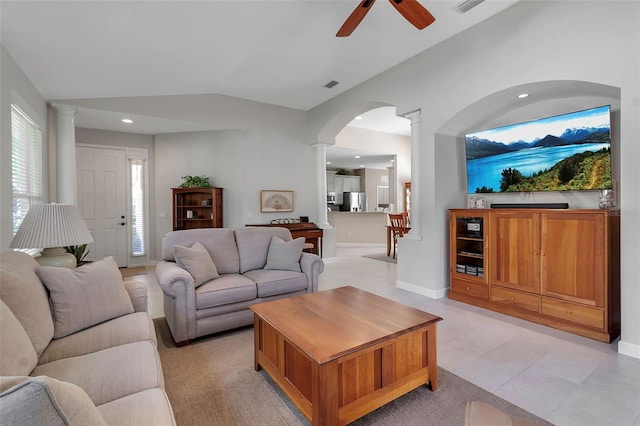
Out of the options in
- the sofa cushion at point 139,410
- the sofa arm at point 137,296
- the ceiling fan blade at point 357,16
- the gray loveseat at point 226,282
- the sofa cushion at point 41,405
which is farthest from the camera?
the gray loveseat at point 226,282

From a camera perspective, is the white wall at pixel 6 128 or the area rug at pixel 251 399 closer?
the area rug at pixel 251 399

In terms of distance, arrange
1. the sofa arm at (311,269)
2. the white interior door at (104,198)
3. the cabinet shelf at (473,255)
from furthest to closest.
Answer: the white interior door at (104,198) → the cabinet shelf at (473,255) → the sofa arm at (311,269)

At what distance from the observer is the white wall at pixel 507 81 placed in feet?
7.84

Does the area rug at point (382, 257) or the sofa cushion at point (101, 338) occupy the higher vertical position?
the sofa cushion at point (101, 338)

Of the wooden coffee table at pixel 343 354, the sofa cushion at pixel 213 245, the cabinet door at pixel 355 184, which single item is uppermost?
the cabinet door at pixel 355 184

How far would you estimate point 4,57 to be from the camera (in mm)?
2592

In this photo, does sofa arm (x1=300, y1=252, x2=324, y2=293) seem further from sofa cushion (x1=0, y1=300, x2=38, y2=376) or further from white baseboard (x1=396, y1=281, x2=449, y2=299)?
sofa cushion (x1=0, y1=300, x2=38, y2=376)

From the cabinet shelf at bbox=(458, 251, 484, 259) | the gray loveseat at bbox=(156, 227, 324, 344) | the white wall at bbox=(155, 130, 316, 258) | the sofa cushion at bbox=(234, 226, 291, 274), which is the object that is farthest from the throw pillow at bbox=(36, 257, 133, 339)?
the white wall at bbox=(155, 130, 316, 258)

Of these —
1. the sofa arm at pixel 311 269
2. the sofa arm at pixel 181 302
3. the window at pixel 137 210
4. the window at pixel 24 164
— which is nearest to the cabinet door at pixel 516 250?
the sofa arm at pixel 311 269

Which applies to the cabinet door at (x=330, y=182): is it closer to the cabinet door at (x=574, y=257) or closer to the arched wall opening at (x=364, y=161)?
the arched wall opening at (x=364, y=161)

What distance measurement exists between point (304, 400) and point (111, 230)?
5.68 meters

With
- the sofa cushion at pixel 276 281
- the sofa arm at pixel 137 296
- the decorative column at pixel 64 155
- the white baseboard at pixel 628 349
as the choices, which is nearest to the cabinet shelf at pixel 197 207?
the decorative column at pixel 64 155

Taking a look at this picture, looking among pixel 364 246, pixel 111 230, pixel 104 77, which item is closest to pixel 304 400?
pixel 104 77

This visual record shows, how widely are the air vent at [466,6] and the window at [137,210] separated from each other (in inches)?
230
